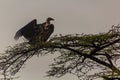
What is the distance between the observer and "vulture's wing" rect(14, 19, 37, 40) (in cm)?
1193

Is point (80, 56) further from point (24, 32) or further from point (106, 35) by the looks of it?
point (24, 32)

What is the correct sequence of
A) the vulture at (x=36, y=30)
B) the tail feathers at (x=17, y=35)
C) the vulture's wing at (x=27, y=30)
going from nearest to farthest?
the vulture at (x=36, y=30), the tail feathers at (x=17, y=35), the vulture's wing at (x=27, y=30)

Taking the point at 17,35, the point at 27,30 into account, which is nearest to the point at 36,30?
the point at 27,30

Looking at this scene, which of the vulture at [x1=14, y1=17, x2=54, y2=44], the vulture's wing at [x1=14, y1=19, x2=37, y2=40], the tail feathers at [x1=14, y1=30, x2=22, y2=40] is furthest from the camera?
the vulture's wing at [x1=14, y1=19, x2=37, y2=40]

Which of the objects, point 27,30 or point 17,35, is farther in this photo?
point 27,30

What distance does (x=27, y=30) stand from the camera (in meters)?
12.2

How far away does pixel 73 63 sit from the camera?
10.6 m

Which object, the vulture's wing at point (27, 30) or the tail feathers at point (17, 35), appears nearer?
the tail feathers at point (17, 35)

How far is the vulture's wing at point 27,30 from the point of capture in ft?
39.1

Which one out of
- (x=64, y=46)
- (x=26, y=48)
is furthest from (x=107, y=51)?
(x=26, y=48)

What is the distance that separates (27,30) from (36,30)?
0.43 meters

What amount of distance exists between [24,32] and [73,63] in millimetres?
2240

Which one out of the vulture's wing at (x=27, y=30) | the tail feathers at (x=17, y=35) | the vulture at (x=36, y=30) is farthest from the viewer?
the vulture's wing at (x=27, y=30)

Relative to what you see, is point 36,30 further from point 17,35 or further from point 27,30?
point 17,35
